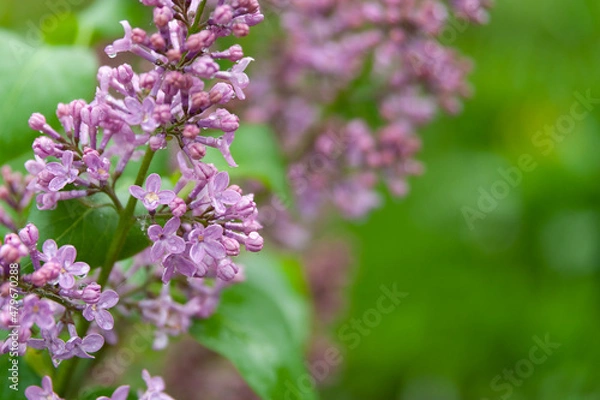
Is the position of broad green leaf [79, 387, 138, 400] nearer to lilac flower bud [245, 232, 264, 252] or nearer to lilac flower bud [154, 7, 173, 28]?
lilac flower bud [245, 232, 264, 252]

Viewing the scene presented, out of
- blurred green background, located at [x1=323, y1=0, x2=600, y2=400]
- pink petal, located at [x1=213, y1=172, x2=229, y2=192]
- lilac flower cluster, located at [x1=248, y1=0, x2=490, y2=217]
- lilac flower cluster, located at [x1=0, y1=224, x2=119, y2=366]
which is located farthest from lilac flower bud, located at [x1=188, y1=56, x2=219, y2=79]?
blurred green background, located at [x1=323, y1=0, x2=600, y2=400]

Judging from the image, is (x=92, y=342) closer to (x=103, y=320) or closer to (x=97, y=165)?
(x=103, y=320)

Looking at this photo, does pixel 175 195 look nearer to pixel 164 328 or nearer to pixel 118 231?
pixel 118 231

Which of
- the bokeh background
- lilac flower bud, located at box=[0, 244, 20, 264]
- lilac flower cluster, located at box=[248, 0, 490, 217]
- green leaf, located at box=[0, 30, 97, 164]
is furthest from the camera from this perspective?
the bokeh background

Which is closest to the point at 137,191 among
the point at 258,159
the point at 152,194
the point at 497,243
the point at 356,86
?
the point at 152,194

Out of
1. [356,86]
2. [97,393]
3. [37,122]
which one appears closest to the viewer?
[37,122]

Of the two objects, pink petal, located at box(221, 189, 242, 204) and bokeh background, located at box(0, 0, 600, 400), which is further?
bokeh background, located at box(0, 0, 600, 400)

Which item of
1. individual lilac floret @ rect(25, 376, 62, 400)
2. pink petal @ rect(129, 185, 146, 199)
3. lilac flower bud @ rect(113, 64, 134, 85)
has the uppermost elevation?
lilac flower bud @ rect(113, 64, 134, 85)

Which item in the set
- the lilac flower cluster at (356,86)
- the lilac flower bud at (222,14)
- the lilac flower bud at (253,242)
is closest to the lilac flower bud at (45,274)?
the lilac flower bud at (253,242)
